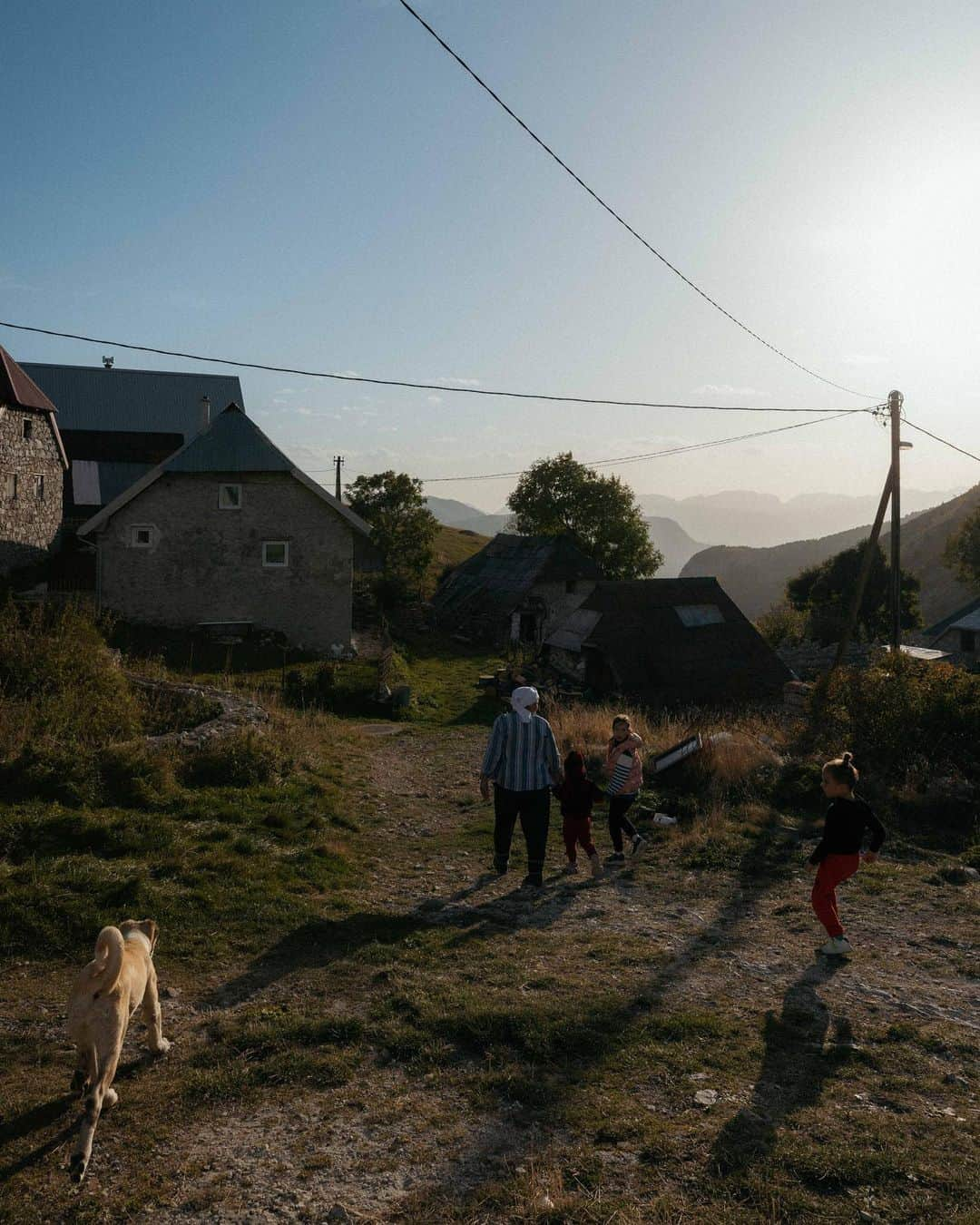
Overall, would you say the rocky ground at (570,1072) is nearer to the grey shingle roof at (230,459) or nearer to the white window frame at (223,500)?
the grey shingle roof at (230,459)

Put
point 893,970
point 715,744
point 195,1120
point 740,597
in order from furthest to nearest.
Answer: point 740,597
point 715,744
point 893,970
point 195,1120

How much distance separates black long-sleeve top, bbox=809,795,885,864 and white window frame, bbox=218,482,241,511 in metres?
22.0

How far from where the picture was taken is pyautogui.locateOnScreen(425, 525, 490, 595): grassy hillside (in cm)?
4766

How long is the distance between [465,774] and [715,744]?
4082 mm

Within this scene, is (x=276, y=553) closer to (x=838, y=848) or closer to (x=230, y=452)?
(x=230, y=452)

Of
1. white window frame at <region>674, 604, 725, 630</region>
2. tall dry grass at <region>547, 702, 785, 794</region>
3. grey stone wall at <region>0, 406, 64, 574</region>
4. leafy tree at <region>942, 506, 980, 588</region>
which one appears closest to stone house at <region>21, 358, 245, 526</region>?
grey stone wall at <region>0, 406, 64, 574</region>

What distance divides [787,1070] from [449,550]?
6403cm

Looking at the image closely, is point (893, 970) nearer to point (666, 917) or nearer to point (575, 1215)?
point (666, 917)

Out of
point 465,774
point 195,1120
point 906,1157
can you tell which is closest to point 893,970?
point 906,1157

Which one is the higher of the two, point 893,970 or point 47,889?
point 47,889

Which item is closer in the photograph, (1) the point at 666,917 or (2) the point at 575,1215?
(2) the point at 575,1215

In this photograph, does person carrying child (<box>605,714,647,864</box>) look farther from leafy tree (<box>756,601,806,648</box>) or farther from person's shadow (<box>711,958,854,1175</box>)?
leafy tree (<box>756,601,806,648</box>)

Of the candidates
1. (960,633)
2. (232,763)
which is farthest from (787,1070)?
(960,633)

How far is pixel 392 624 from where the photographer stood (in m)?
39.5
